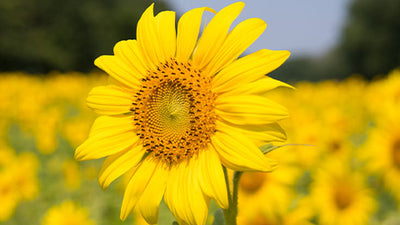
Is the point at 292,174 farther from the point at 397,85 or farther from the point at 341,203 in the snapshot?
the point at 397,85

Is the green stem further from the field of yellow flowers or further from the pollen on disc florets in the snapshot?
the field of yellow flowers

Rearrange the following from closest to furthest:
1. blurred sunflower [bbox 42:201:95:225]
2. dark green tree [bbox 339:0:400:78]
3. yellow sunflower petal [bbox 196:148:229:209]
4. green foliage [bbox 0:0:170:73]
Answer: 1. yellow sunflower petal [bbox 196:148:229:209]
2. blurred sunflower [bbox 42:201:95:225]
3. green foliage [bbox 0:0:170:73]
4. dark green tree [bbox 339:0:400:78]

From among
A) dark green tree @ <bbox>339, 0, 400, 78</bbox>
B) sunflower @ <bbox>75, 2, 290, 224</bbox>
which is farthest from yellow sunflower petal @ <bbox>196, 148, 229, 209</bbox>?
dark green tree @ <bbox>339, 0, 400, 78</bbox>

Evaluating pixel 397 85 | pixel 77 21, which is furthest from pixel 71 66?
pixel 397 85

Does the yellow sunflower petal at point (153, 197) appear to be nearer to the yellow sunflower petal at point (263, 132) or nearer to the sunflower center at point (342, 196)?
the yellow sunflower petal at point (263, 132)

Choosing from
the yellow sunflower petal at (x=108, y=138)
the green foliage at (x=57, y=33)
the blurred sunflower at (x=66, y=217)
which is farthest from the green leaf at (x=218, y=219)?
the green foliage at (x=57, y=33)

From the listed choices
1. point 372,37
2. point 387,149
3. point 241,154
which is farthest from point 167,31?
point 372,37
